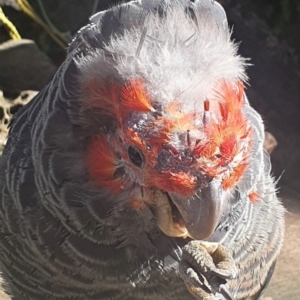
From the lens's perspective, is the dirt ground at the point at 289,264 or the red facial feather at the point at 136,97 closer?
the red facial feather at the point at 136,97

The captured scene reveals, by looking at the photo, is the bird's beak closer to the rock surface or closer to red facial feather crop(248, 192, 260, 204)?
red facial feather crop(248, 192, 260, 204)

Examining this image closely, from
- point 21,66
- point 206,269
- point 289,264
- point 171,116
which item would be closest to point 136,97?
point 171,116

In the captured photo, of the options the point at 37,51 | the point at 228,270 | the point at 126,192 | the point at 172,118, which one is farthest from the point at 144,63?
the point at 37,51

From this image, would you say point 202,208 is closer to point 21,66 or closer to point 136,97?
point 136,97

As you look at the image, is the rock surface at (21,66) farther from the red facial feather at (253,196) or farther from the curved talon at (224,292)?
the curved talon at (224,292)

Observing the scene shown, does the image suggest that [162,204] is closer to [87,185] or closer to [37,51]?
[87,185]

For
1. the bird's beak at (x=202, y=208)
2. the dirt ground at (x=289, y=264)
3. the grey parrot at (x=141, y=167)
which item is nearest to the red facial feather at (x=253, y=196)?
the grey parrot at (x=141, y=167)

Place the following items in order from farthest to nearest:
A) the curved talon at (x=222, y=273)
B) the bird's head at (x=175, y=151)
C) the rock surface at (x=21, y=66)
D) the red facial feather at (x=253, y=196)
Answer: the rock surface at (x=21, y=66) → the red facial feather at (x=253, y=196) → the curved talon at (x=222, y=273) → the bird's head at (x=175, y=151)

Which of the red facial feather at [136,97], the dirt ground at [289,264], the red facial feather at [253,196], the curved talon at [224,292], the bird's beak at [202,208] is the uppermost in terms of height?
the red facial feather at [136,97]
